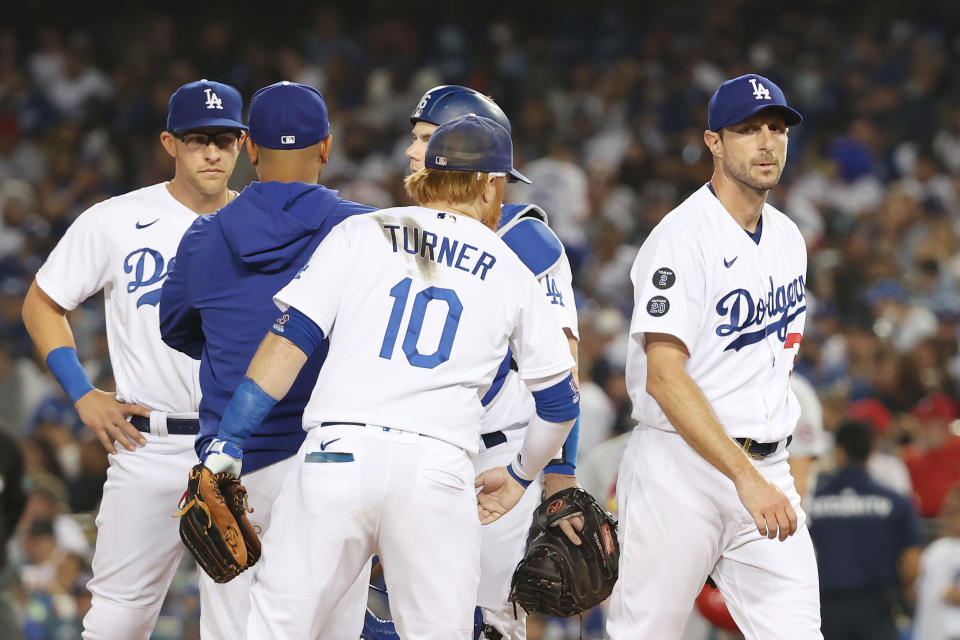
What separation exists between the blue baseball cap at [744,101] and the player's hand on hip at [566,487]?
4.76ft

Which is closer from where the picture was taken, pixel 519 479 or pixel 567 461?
pixel 519 479

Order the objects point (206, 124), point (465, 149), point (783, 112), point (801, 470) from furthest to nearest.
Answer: point (801, 470) → point (206, 124) → point (783, 112) → point (465, 149)

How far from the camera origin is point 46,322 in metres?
5.61

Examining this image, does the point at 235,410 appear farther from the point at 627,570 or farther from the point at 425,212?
the point at 627,570

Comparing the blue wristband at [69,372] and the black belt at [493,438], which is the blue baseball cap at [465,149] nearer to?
the black belt at [493,438]

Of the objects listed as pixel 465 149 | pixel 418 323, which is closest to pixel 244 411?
pixel 418 323

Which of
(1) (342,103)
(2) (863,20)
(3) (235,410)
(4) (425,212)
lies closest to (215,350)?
(3) (235,410)

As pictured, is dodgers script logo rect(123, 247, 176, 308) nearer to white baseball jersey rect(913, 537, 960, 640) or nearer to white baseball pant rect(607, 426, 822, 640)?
white baseball pant rect(607, 426, 822, 640)

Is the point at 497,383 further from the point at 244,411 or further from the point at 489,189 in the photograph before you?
the point at 244,411

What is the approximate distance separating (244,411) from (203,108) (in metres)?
1.88

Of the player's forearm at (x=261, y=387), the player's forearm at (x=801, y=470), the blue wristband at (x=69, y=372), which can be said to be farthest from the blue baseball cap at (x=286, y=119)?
the player's forearm at (x=801, y=470)

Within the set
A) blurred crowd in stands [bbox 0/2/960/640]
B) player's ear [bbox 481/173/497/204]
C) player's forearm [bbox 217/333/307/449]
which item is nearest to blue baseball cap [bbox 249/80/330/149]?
player's ear [bbox 481/173/497/204]

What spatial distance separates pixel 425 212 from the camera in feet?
14.1

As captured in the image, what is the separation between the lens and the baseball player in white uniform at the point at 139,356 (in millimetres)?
5344
